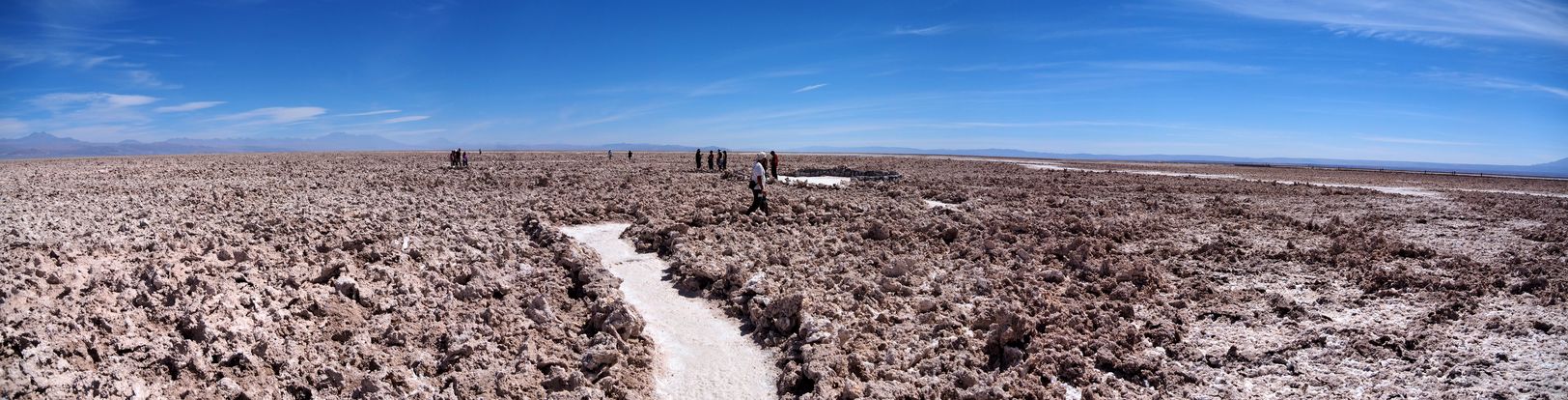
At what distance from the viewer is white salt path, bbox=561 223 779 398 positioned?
7340mm

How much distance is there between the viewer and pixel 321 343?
6941 millimetres

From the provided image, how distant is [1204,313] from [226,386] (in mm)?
10085

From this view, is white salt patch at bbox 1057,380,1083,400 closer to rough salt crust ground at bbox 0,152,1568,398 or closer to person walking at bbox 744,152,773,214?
rough salt crust ground at bbox 0,152,1568,398

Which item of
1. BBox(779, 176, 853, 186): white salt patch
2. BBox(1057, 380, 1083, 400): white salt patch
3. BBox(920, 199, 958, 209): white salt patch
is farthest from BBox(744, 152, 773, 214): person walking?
BBox(779, 176, 853, 186): white salt patch

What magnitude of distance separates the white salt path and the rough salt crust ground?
0.23 meters

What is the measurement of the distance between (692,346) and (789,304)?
4.14 ft

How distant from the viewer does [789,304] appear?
886 centimetres

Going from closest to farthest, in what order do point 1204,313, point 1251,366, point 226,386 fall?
point 226,386 < point 1251,366 < point 1204,313

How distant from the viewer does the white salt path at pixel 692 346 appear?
734 cm

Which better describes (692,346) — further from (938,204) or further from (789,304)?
(938,204)

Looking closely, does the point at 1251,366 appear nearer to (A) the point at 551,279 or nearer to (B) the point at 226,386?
(A) the point at 551,279

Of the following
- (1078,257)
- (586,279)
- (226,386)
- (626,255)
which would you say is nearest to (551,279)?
(586,279)

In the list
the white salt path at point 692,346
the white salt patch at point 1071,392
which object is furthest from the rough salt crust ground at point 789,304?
the white salt path at point 692,346

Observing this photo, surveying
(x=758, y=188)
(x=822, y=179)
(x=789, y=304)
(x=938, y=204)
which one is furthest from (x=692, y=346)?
(x=822, y=179)
